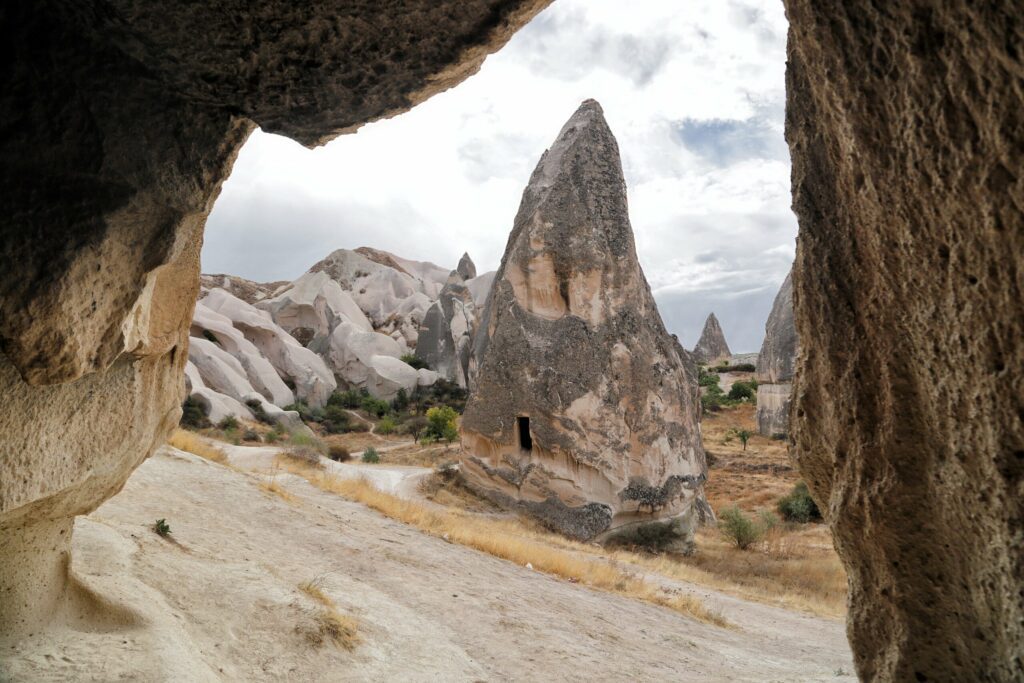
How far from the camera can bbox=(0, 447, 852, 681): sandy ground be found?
110 inches

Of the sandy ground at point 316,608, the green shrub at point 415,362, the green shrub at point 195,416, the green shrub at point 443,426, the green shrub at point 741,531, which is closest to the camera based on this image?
the sandy ground at point 316,608

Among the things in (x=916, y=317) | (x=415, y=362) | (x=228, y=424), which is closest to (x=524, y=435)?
(x=228, y=424)

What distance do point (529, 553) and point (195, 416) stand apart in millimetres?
11261

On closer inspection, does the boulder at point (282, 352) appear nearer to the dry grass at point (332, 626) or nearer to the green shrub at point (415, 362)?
the green shrub at point (415, 362)

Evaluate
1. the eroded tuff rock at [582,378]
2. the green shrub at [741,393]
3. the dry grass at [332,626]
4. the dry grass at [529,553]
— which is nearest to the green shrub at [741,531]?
the eroded tuff rock at [582,378]

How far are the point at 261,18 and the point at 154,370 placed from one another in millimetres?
1432

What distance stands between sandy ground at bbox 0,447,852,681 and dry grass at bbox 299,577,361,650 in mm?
48

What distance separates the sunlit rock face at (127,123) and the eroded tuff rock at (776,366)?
20.8 metres

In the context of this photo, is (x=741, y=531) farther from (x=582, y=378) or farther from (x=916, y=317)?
(x=916, y=317)

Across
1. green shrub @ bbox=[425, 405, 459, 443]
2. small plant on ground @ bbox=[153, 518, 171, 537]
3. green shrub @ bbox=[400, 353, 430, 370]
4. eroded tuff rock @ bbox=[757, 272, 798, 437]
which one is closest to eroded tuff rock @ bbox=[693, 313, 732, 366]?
eroded tuff rock @ bbox=[757, 272, 798, 437]

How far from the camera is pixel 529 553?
7117 mm

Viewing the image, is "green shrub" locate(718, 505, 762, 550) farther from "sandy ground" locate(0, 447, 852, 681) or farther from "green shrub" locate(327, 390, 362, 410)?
"green shrub" locate(327, 390, 362, 410)

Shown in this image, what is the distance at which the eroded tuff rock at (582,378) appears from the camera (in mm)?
10141

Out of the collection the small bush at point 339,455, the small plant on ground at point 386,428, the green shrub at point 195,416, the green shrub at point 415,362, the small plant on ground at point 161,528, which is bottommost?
the small bush at point 339,455
